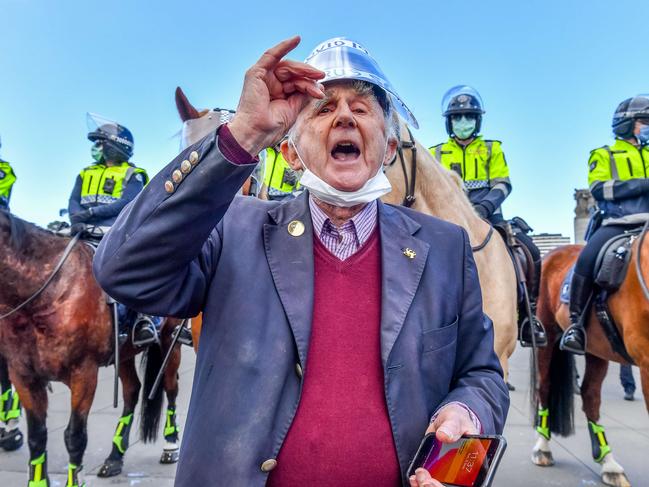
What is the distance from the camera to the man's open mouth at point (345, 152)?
63.0 inches

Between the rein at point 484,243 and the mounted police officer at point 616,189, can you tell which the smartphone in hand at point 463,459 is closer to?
the rein at point 484,243

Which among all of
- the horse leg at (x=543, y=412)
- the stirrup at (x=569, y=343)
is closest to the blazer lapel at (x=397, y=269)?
the horse leg at (x=543, y=412)

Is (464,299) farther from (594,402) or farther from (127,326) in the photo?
(594,402)

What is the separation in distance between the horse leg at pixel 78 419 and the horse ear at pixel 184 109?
2.26m

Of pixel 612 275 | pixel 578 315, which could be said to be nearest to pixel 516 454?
pixel 578 315

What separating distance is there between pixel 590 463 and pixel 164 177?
5.33 meters

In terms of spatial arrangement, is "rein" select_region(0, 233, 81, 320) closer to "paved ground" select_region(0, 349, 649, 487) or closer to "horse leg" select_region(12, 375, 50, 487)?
"horse leg" select_region(12, 375, 50, 487)

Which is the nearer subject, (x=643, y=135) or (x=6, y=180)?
(x=643, y=135)

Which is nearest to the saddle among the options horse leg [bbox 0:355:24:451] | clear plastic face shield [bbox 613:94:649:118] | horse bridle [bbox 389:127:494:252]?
clear plastic face shield [bbox 613:94:649:118]

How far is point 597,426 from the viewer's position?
4.98 metres

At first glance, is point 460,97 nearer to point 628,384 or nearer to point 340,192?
point 340,192

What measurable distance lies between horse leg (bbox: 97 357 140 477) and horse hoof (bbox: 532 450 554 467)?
3860mm

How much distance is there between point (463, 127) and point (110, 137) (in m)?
4.10

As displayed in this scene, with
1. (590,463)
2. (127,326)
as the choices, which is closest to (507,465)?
(590,463)
